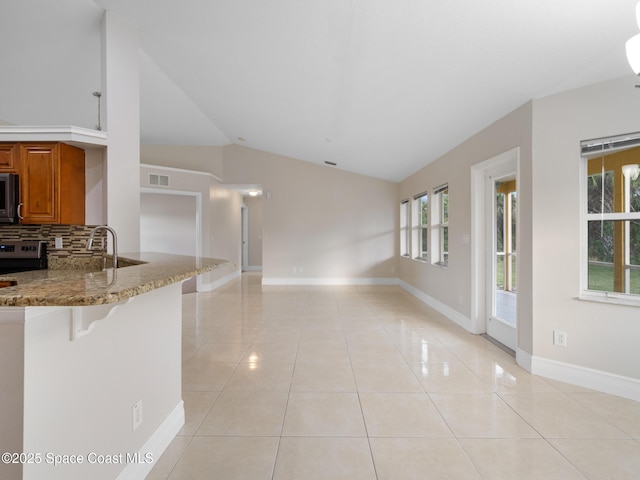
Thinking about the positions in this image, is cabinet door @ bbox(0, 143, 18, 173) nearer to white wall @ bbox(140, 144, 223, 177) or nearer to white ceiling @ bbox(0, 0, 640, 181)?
white ceiling @ bbox(0, 0, 640, 181)

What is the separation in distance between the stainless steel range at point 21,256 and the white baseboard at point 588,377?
4425 millimetres

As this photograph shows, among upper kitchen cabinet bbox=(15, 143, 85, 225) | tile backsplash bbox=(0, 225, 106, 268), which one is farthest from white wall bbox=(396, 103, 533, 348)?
upper kitchen cabinet bbox=(15, 143, 85, 225)

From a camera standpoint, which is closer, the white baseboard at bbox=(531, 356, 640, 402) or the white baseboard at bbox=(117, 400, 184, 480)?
the white baseboard at bbox=(117, 400, 184, 480)

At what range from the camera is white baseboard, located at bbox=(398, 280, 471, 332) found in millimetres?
4302

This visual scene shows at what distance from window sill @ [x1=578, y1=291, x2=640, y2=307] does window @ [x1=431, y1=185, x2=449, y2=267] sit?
2.56 metres

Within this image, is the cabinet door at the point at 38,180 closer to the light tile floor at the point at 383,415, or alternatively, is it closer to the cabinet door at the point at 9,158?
the cabinet door at the point at 9,158

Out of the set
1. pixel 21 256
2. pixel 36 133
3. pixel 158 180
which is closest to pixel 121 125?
pixel 36 133

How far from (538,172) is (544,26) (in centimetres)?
118

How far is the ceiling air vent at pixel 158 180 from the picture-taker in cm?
647

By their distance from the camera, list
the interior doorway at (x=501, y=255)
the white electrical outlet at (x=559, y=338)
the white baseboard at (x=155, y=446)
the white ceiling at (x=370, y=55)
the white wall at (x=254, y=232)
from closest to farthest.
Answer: the white baseboard at (x=155, y=446)
the white ceiling at (x=370, y=55)
the white electrical outlet at (x=559, y=338)
the interior doorway at (x=501, y=255)
the white wall at (x=254, y=232)

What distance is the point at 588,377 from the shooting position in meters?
2.69

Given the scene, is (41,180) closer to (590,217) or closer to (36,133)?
(36,133)

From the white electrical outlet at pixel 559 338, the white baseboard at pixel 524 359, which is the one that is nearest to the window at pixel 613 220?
the white electrical outlet at pixel 559 338

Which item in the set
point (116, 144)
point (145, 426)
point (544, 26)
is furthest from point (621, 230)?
point (116, 144)
